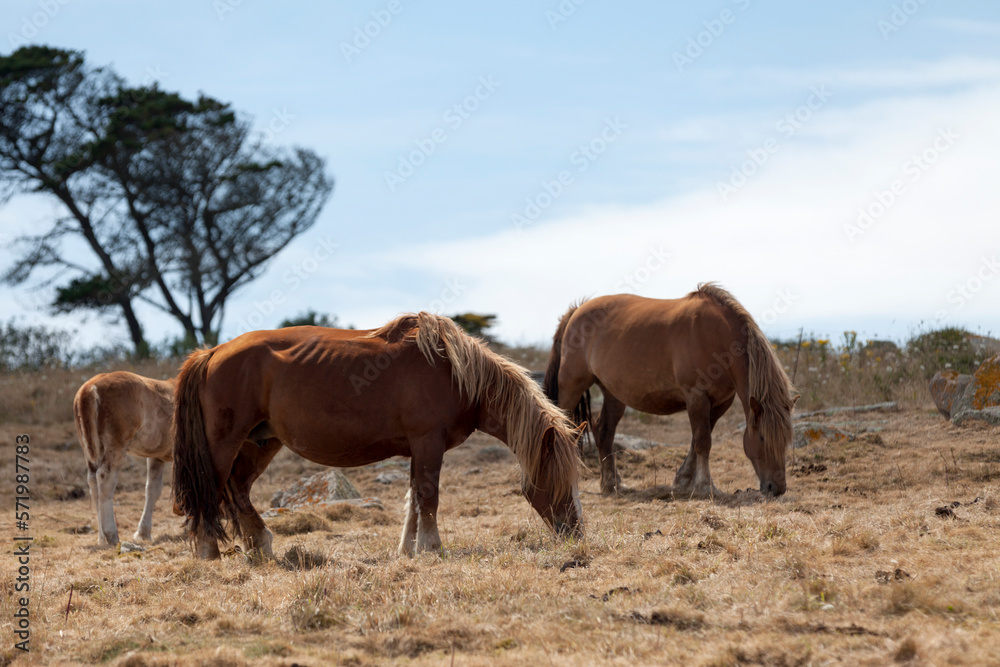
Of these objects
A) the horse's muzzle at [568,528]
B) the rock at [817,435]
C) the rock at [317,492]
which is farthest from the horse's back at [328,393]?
the rock at [817,435]

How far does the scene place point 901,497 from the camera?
24.4ft

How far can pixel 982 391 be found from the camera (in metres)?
10.4

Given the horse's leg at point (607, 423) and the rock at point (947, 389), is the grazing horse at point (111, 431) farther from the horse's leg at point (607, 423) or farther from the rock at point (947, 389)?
the rock at point (947, 389)

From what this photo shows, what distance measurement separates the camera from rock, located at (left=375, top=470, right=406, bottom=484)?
11.1 meters

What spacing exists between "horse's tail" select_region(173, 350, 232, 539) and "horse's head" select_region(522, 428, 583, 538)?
92.0 inches

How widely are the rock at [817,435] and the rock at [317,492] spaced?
17.8 ft

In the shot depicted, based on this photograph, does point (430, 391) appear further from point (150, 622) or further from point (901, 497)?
point (901, 497)

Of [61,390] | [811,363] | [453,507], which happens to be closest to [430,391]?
[453,507]

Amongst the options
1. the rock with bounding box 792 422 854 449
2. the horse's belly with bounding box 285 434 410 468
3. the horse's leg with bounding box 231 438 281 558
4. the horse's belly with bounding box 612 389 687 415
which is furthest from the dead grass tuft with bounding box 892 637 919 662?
the rock with bounding box 792 422 854 449

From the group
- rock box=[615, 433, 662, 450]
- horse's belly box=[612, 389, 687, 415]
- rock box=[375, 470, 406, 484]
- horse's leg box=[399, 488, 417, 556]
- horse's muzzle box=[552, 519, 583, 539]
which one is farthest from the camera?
rock box=[615, 433, 662, 450]

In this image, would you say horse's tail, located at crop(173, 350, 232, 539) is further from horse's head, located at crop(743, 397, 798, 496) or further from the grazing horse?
horse's head, located at crop(743, 397, 798, 496)

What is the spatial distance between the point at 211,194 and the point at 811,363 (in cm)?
2062

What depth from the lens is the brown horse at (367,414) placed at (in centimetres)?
607

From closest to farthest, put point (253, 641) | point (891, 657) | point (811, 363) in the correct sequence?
point (891, 657), point (253, 641), point (811, 363)
